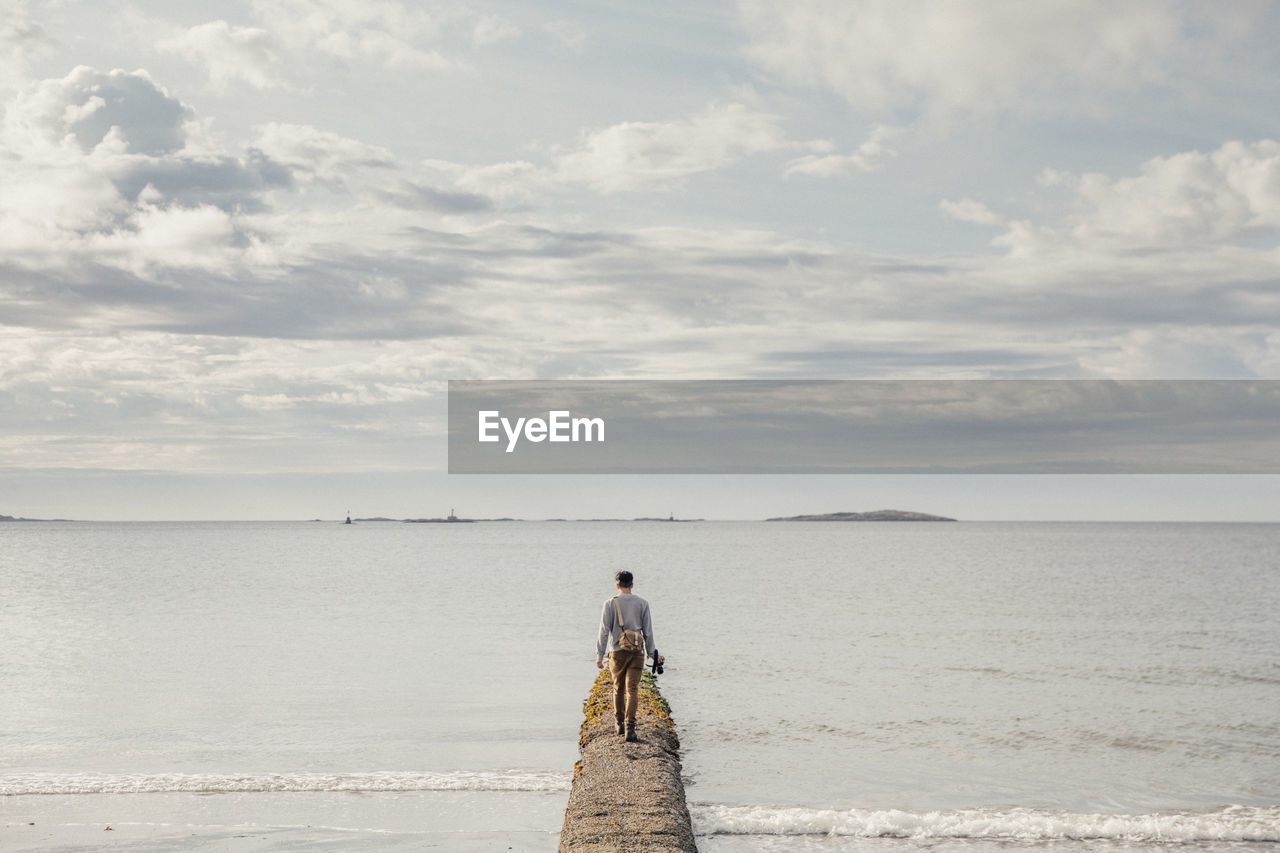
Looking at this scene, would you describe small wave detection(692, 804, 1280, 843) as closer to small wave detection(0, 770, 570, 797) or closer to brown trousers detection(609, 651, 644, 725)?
brown trousers detection(609, 651, 644, 725)

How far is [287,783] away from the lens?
16.0 meters

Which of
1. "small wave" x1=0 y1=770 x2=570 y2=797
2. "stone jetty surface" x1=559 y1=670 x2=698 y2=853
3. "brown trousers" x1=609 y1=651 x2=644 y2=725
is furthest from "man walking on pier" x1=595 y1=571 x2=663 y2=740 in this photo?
"small wave" x1=0 y1=770 x2=570 y2=797

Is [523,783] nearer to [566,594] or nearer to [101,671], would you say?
[101,671]

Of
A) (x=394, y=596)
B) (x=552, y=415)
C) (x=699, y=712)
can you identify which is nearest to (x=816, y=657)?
(x=699, y=712)

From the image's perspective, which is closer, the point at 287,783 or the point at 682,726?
the point at 287,783

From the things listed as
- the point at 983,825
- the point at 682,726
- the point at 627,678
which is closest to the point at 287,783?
the point at 627,678

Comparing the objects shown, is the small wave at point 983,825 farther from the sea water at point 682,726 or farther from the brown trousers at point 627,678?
the brown trousers at point 627,678

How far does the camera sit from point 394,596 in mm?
55688

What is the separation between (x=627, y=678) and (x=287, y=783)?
6.94 metres

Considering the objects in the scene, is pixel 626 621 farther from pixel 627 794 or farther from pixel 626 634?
pixel 627 794

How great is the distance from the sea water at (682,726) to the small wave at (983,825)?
6cm

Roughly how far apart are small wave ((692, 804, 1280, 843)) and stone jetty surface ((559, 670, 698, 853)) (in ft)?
5.02

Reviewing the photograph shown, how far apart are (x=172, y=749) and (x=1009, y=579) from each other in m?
67.2

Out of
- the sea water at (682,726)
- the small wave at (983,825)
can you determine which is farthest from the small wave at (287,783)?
the small wave at (983,825)
